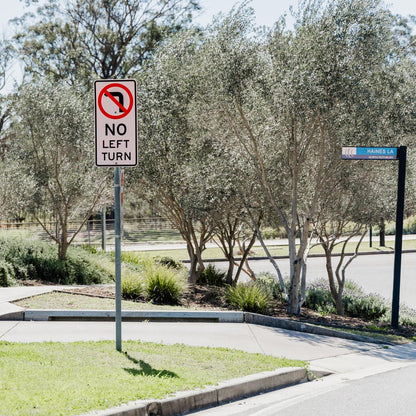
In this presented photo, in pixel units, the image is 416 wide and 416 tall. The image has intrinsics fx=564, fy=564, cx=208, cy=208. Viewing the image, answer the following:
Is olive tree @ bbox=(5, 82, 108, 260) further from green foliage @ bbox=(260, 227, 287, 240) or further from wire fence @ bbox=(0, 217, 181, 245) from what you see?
wire fence @ bbox=(0, 217, 181, 245)

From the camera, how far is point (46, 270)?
50.4 feet

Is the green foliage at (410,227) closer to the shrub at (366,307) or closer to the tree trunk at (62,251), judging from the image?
the shrub at (366,307)

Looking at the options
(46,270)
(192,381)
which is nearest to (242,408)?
(192,381)

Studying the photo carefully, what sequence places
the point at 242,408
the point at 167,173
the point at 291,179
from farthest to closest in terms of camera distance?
the point at 167,173 < the point at 291,179 < the point at 242,408

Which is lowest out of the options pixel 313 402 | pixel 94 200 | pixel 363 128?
pixel 313 402

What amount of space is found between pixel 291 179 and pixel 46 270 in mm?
7301

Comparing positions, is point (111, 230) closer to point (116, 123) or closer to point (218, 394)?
point (116, 123)

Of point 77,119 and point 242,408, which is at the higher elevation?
point 77,119

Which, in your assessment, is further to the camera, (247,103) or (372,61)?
(247,103)

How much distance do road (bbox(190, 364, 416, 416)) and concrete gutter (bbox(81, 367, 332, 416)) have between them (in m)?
A: 0.09

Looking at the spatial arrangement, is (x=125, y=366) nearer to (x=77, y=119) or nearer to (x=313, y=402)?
(x=313, y=402)

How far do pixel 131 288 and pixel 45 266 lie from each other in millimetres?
4685

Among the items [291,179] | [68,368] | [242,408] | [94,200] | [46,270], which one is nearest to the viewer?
[242,408]

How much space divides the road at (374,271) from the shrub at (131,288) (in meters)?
7.78
